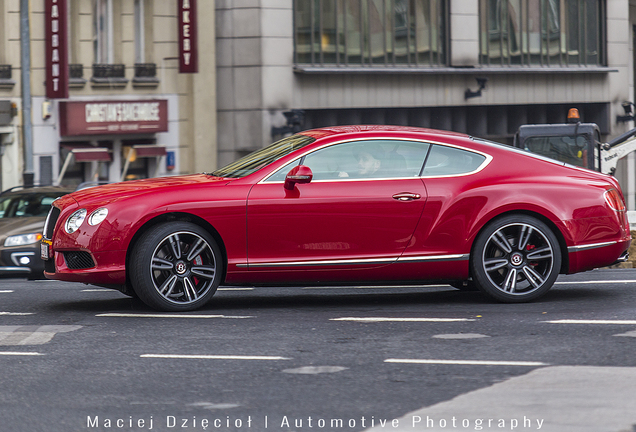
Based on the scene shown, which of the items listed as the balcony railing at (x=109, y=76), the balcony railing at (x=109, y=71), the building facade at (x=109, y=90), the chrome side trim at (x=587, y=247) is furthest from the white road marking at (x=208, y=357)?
the balcony railing at (x=109, y=71)

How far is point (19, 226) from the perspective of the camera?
1316 centimetres

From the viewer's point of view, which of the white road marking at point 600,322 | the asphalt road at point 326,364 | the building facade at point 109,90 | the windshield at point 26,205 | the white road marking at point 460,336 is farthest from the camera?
the building facade at point 109,90

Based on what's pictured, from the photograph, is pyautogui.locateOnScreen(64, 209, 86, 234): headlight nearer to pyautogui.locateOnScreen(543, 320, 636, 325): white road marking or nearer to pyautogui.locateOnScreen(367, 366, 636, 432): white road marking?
pyautogui.locateOnScreen(543, 320, 636, 325): white road marking

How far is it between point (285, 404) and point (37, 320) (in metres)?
3.52

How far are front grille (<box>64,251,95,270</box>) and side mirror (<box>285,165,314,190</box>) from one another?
62.5 inches

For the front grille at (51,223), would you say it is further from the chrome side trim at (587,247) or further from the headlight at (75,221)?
the chrome side trim at (587,247)

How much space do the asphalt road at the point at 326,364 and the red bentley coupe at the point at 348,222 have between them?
308 millimetres

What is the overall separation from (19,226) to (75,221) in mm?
5319

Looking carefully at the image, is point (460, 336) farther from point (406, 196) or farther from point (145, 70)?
point (145, 70)

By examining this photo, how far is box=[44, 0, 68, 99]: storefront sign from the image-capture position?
24.0m

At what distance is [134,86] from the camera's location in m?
26.5

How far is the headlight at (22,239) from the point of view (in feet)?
42.4

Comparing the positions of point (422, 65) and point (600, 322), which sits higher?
point (422, 65)

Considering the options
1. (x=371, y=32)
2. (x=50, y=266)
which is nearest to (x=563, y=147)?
(x=371, y=32)
